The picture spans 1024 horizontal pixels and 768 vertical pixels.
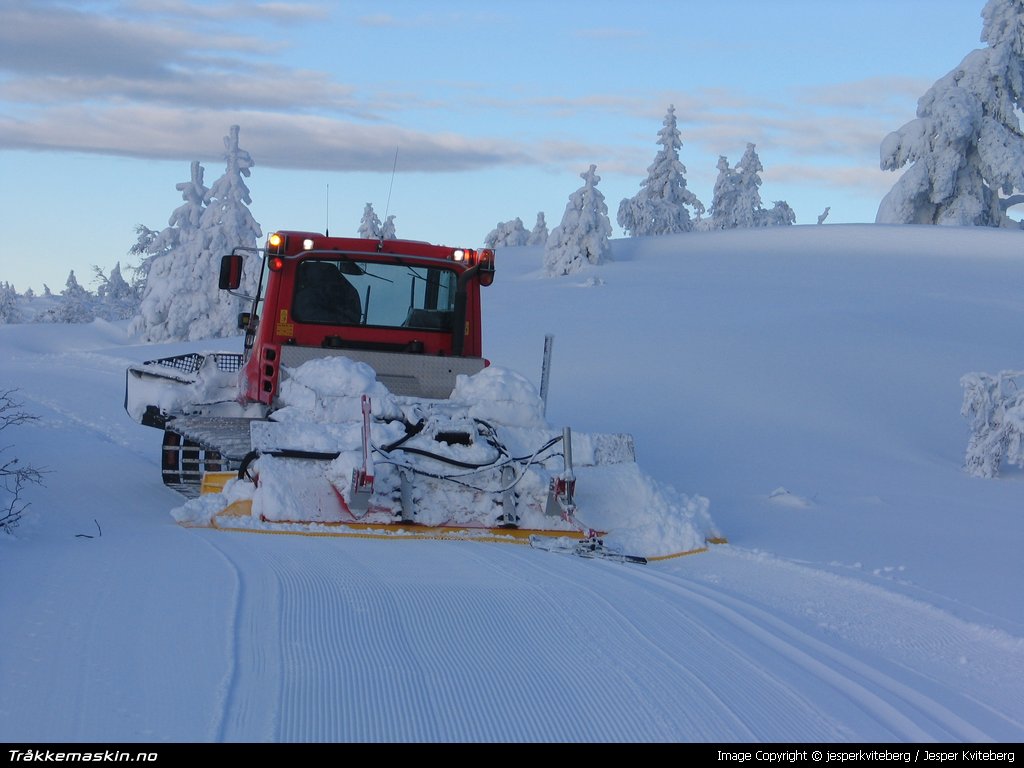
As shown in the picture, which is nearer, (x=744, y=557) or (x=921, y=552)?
(x=744, y=557)

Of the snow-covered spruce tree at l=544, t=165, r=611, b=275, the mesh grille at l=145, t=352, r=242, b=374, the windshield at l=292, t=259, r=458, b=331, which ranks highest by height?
the snow-covered spruce tree at l=544, t=165, r=611, b=275

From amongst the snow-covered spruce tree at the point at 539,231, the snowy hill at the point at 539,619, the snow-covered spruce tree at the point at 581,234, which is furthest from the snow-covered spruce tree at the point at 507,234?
the snowy hill at the point at 539,619

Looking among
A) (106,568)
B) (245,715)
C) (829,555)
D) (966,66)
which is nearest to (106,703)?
(245,715)

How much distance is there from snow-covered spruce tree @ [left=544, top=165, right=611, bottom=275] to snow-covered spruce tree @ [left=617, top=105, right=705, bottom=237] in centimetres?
1778

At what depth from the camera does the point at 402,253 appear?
10266 millimetres

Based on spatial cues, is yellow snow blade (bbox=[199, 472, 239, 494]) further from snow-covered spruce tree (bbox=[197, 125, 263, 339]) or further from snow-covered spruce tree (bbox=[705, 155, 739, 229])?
snow-covered spruce tree (bbox=[705, 155, 739, 229])

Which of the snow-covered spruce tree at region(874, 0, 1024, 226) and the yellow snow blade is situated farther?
the snow-covered spruce tree at region(874, 0, 1024, 226)

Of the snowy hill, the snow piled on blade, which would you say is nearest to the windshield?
the snow piled on blade

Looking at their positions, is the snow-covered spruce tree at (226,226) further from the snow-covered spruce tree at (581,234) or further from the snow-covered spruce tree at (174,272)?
the snow-covered spruce tree at (581,234)

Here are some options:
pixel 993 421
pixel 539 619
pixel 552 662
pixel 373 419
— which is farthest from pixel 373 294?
pixel 993 421

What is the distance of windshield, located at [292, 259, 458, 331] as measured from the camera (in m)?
10.0

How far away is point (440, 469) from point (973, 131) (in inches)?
1539

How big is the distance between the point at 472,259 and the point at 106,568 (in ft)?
17.5

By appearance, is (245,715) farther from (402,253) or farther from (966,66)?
(966,66)
